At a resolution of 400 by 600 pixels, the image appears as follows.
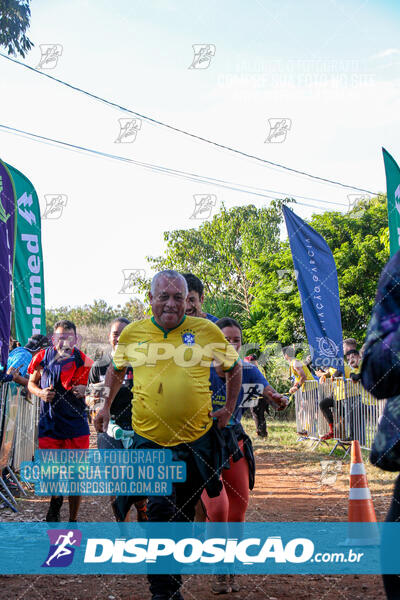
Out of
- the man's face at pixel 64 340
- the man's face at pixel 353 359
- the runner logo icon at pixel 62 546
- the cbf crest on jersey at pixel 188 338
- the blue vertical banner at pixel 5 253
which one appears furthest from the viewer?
the man's face at pixel 353 359

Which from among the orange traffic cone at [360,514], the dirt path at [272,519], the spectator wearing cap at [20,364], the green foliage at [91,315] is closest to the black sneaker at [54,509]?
the dirt path at [272,519]

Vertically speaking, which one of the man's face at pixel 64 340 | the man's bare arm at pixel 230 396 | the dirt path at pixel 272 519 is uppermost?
the man's face at pixel 64 340

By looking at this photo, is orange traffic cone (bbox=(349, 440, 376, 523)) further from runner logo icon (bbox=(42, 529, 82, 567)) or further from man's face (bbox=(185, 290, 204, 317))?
runner logo icon (bbox=(42, 529, 82, 567))

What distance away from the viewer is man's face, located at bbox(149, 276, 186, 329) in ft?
13.1

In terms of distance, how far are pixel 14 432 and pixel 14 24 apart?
28.5 feet

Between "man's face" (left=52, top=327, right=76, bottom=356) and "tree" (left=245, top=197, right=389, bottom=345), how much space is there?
21.1 metres

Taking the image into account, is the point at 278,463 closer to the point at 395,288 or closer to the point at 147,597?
the point at 147,597

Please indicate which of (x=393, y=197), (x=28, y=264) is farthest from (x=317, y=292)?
(x=28, y=264)

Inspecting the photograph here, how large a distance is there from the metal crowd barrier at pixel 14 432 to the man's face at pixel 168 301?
359 cm

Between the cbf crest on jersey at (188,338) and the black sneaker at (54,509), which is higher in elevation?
the cbf crest on jersey at (188,338)

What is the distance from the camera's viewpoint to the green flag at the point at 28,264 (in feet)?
32.9

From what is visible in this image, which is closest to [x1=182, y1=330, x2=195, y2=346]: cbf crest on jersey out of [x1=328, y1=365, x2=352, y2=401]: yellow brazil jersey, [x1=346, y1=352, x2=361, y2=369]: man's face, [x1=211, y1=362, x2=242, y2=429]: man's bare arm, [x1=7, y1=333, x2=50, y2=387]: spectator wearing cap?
[x1=211, y1=362, x2=242, y2=429]: man's bare arm

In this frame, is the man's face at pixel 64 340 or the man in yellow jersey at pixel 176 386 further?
the man's face at pixel 64 340

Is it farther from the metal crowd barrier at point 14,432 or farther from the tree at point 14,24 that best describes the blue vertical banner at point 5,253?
the tree at point 14,24
